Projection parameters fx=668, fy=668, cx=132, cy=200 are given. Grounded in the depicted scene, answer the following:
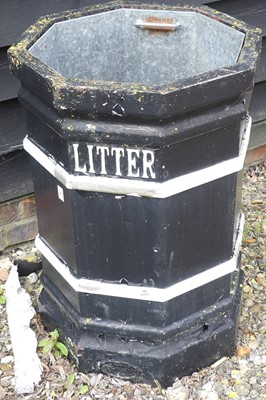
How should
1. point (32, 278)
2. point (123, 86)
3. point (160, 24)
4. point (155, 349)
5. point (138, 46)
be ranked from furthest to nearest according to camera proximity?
1. point (32, 278)
2. point (138, 46)
3. point (160, 24)
4. point (155, 349)
5. point (123, 86)

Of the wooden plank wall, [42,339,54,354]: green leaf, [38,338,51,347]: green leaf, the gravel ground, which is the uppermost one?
the wooden plank wall

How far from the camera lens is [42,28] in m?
Answer: 2.37

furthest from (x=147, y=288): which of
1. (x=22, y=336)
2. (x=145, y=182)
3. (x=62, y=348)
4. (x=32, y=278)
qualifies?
(x=32, y=278)

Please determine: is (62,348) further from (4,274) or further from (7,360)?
(4,274)

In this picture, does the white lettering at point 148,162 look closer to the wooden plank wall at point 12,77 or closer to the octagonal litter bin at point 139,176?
the octagonal litter bin at point 139,176

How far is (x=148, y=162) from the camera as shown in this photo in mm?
2021

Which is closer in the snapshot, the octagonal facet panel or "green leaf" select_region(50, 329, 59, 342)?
the octagonal facet panel

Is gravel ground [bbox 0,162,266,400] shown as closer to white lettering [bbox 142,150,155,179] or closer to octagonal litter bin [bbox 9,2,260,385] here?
octagonal litter bin [bbox 9,2,260,385]

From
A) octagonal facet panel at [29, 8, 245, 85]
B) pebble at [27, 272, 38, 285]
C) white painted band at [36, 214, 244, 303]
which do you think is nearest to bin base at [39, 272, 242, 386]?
white painted band at [36, 214, 244, 303]

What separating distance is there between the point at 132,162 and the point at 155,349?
76 cm

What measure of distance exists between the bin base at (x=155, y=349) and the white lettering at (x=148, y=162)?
0.64 meters

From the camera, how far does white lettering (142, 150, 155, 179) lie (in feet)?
6.58

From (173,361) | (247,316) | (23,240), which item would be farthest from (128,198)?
(23,240)

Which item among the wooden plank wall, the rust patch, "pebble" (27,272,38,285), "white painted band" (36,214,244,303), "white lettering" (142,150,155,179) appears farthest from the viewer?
"pebble" (27,272,38,285)
